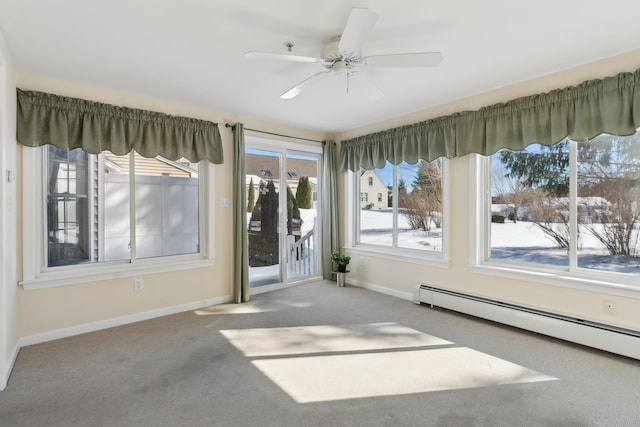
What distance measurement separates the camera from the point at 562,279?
2875 millimetres

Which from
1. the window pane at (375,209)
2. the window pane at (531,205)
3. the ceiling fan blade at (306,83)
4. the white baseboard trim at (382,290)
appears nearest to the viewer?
the ceiling fan blade at (306,83)

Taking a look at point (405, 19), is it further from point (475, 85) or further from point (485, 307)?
point (485, 307)

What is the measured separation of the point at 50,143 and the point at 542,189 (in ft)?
15.1

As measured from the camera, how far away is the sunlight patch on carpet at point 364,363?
86.4 inches

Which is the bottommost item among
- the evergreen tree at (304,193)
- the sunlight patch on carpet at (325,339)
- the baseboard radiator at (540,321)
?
the sunlight patch on carpet at (325,339)

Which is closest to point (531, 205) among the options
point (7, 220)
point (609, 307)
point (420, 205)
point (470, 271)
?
point (470, 271)

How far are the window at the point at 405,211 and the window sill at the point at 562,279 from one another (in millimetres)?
679

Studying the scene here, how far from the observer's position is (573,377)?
2285mm

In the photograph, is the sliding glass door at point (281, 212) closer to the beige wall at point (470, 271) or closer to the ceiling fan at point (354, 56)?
the beige wall at point (470, 271)

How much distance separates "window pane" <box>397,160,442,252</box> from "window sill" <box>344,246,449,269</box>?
103 millimetres

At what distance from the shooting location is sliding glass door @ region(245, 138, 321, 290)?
15.0 ft

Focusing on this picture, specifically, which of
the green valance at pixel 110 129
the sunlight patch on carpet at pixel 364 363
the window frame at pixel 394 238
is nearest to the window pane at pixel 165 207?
the green valance at pixel 110 129


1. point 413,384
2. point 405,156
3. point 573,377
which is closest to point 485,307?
point 573,377

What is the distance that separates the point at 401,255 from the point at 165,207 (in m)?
3.00
